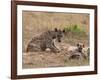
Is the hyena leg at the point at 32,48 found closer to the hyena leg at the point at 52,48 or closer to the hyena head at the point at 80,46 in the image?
the hyena leg at the point at 52,48

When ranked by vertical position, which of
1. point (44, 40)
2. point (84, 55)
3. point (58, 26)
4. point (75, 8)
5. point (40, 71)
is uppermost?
point (75, 8)

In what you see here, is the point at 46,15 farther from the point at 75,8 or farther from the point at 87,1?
the point at 87,1

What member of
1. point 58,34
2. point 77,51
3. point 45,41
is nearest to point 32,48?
point 45,41

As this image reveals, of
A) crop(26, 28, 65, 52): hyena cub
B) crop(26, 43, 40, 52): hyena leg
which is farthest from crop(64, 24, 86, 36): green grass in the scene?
crop(26, 43, 40, 52): hyena leg

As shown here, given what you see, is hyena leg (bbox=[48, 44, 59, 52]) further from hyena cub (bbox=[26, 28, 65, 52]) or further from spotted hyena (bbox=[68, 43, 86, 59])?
spotted hyena (bbox=[68, 43, 86, 59])

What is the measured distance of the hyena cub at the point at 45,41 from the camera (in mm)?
1985

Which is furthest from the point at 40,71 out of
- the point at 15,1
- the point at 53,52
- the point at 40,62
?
the point at 15,1

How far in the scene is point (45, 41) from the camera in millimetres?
2023

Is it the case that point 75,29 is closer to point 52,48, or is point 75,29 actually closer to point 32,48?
point 52,48

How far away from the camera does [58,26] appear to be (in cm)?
207

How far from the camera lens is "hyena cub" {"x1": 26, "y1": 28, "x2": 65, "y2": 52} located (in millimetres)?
1985

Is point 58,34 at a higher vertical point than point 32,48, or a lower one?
higher

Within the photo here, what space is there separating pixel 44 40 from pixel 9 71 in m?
0.44

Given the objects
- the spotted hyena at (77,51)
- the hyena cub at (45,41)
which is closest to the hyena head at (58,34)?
the hyena cub at (45,41)
